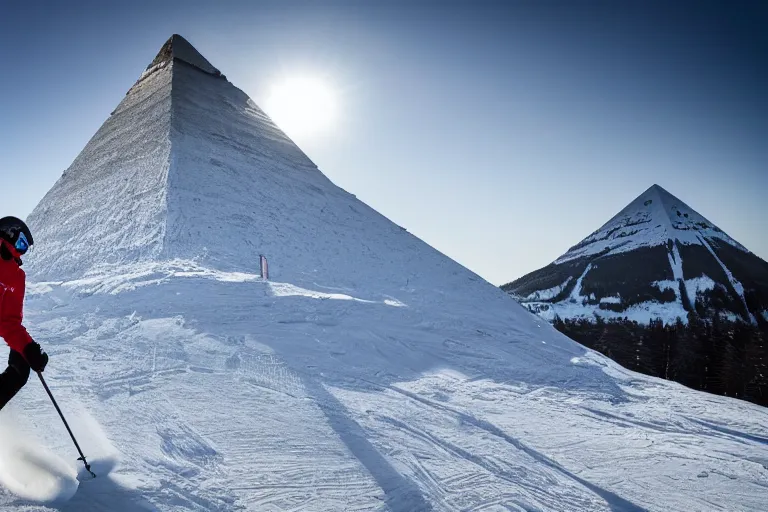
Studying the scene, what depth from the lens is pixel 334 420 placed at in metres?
4.75

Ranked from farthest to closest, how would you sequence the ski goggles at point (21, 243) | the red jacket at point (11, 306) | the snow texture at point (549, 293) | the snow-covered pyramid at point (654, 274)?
1. the snow texture at point (549, 293)
2. the snow-covered pyramid at point (654, 274)
3. the ski goggles at point (21, 243)
4. the red jacket at point (11, 306)

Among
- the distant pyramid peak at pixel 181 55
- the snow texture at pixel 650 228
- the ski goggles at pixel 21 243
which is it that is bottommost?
the ski goggles at pixel 21 243

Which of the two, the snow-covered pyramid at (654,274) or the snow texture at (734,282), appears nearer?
the snow texture at (734,282)

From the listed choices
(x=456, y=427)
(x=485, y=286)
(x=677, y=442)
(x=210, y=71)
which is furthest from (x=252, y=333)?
(x=210, y=71)

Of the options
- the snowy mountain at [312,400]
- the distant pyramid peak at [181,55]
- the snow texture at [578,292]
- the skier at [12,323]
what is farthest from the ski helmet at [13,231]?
the snow texture at [578,292]

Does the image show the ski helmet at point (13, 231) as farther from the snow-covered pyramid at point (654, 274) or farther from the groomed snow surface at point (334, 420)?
the snow-covered pyramid at point (654, 274)

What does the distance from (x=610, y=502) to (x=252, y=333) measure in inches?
228

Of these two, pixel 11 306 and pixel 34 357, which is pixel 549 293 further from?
pixel 11 306

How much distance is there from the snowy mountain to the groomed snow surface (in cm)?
3

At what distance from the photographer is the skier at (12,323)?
10.2 ft

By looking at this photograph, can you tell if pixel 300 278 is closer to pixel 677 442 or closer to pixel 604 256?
pixel 677 442

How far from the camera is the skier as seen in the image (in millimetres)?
3117

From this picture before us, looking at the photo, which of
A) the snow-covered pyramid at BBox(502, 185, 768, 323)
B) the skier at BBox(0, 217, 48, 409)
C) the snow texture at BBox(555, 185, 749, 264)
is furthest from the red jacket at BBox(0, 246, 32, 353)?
the snow texture at BBox(555, 185, 749, 264)

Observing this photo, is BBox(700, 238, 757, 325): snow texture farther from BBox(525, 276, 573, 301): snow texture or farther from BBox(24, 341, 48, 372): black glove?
BBox(24, 341, 48, 372): black glove
